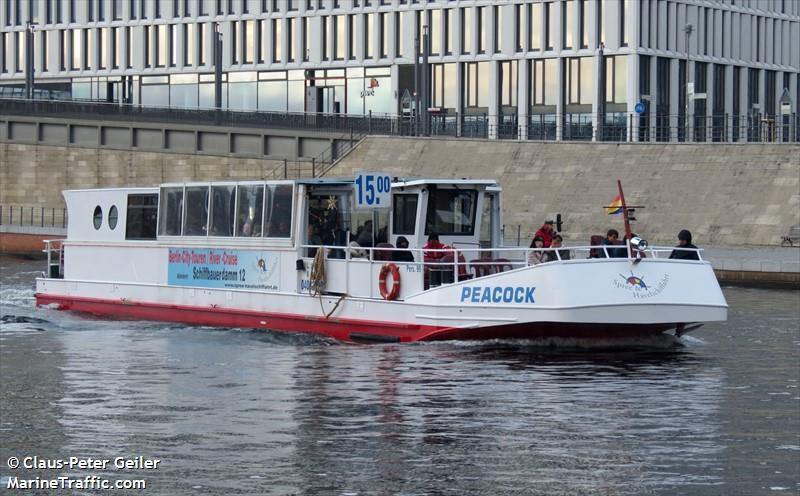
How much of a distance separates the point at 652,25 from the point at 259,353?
5727cm

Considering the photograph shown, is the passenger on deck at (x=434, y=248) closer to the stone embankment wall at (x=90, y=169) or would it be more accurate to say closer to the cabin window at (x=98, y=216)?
the cabin window at (x=98, y=216)

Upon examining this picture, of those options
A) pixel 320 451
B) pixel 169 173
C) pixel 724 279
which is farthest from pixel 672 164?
pixel 320 451

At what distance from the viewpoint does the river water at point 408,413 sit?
1544 cm

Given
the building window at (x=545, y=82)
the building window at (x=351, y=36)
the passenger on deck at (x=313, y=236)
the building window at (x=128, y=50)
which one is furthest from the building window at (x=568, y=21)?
the passenger on deck at (x=313, y=236)

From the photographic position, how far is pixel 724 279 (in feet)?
146

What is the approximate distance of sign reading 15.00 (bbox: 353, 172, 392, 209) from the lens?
28.3m

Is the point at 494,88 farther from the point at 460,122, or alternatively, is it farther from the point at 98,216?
the point at 98,216

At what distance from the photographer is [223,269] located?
3139 centimetres

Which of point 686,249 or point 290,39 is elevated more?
point 290,39

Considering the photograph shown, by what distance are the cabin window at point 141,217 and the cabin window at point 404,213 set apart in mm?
6501

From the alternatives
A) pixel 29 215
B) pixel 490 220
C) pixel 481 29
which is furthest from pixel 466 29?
pixel 490 220

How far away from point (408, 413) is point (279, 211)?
433 inches

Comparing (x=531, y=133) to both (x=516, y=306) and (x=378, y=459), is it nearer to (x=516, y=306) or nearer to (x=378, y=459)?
(x=516, y=306)

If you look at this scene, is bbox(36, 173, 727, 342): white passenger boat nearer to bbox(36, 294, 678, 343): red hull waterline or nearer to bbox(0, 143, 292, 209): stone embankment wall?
bbox(36, 294, 678, 343): red hull waterline
